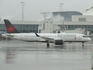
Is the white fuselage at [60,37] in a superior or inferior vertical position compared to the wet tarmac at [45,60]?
superior

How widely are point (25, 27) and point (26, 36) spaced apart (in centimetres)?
6793

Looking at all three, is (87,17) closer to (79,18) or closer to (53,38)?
(79,18)

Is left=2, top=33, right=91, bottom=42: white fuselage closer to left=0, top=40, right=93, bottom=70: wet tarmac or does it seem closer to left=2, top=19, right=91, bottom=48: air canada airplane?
left=2, top=19, right=91, bottom=48: air canada airplane

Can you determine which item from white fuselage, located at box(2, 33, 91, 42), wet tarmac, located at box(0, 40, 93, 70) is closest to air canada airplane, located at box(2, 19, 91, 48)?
white fuselage, located at box(2, 33, 91, 42)

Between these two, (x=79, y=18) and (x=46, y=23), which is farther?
(x=79, y=18)

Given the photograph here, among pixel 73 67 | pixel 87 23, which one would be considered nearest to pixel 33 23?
pixel 87 23

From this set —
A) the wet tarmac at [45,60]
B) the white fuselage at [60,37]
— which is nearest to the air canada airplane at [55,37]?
the white fuselage at [60,37]

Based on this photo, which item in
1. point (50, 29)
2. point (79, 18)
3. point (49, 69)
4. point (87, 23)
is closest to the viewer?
point (49, 69)

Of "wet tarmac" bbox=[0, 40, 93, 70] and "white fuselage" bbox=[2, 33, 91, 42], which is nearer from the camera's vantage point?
"wet tarmac" bbox=[0, 40, 93, 70]

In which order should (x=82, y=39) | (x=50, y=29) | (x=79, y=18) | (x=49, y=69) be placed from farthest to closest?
(x=79, y=18) → (x=50, y=29) → (x=82, y=39) → (x=49, y=69)

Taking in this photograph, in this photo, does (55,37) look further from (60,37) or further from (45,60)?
(45,60)

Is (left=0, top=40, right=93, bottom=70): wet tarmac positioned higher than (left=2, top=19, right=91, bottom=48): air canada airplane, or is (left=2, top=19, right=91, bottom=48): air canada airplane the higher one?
(left=2, top=19, right=91, bottom=48): air canada airplane

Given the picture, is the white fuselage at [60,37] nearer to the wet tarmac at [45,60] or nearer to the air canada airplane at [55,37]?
the air canada airplane at [55,37]

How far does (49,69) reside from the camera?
65.2 feet
